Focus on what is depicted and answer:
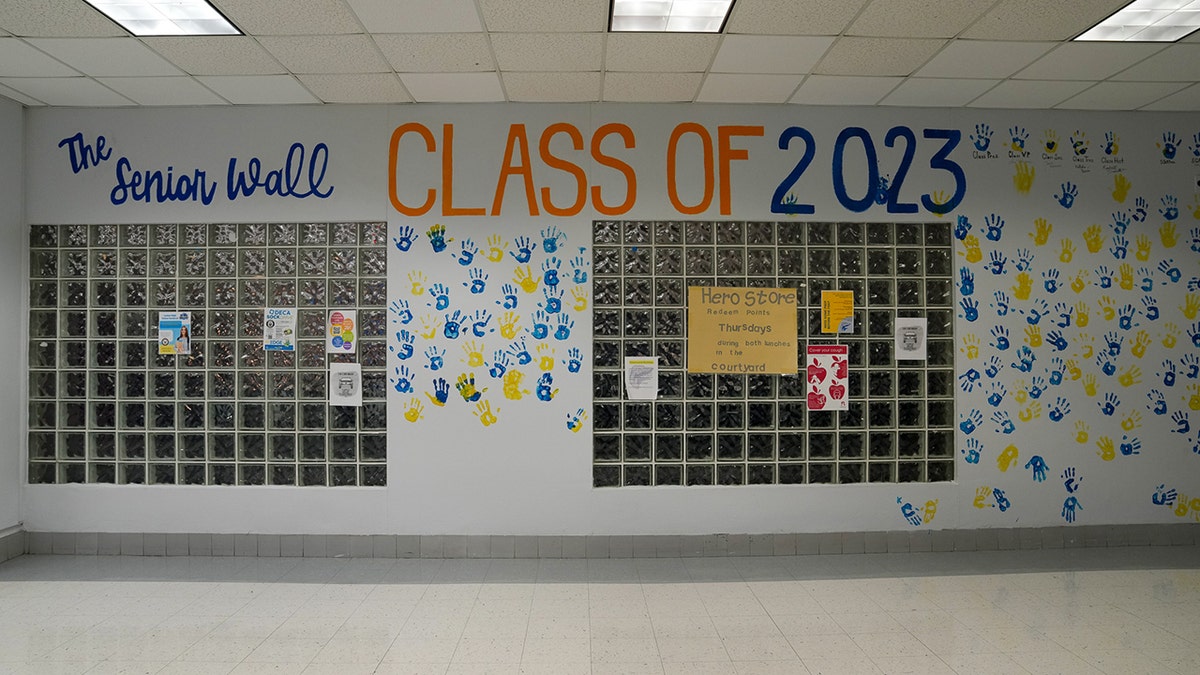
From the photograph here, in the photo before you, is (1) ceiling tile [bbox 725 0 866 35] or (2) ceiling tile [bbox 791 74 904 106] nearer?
(1) ceiling tile [bbox 725 0 866 35]

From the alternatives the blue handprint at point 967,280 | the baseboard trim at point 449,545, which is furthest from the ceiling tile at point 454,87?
the blue handprint at point 967,280

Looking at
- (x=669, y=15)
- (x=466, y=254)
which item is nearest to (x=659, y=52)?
(x=669, y=15)

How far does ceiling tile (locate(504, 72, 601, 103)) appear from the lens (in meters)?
3.59

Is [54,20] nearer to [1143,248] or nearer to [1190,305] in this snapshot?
[1143,248]

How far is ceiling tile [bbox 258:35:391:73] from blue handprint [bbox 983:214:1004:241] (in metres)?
3.37

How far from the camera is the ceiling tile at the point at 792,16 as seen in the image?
2871mm

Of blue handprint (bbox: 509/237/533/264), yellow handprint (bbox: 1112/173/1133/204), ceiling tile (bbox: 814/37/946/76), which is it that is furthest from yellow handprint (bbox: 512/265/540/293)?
yellow handprint (bbox: 1112/173/1133/204)

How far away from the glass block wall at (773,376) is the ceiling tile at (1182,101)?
1345 mm

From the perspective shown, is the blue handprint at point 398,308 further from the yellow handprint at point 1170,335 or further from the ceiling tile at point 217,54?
the yellow handprint at point 1170,335

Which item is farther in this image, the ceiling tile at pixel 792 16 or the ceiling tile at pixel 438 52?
the ceiling tile at pixel 438 52

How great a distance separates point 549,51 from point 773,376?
6.92ft

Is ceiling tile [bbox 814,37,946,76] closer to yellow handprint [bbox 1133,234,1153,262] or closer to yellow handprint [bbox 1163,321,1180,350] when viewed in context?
yellow handprint [bbox 1133,234,1153,262]

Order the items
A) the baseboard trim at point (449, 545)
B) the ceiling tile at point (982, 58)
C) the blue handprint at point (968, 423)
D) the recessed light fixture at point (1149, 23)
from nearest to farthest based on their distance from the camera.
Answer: the recessed light fixture at point (1149, 23) < the ceiling tile at point (982, 58) < the baseboard trim at point (449, 545) < the blue handprint at point (968, 423)

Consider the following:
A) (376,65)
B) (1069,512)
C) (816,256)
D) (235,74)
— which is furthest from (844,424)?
(235,74)
